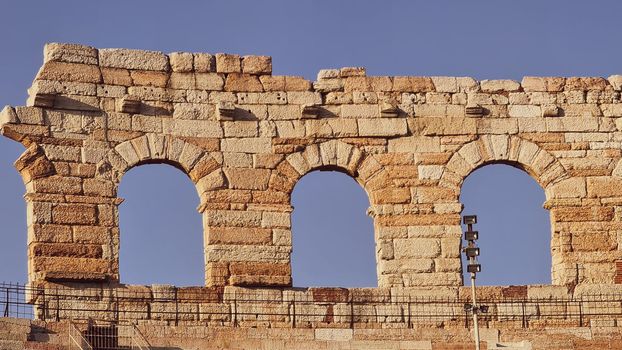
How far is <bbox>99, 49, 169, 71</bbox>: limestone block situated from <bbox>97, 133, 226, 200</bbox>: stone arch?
4.83 ft

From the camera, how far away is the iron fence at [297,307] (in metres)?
39.7

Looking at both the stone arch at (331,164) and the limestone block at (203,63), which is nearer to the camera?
the stone arch at (331,164)

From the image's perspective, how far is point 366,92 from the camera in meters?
42.8

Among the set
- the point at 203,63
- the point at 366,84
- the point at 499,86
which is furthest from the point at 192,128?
the point at 499,86

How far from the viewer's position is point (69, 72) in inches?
1626

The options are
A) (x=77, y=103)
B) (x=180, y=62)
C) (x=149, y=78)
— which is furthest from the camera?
(x=180, y=62)

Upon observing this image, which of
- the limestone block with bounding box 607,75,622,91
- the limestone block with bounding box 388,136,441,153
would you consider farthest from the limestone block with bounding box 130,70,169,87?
the limestone block with bounding box 607,75,622,91

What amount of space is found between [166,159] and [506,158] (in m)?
6.64

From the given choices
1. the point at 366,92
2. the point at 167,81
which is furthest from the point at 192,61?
the point at 366,92

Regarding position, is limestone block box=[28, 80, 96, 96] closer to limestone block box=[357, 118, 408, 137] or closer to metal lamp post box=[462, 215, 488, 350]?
limestone block box=[357, 118, 408, 137]

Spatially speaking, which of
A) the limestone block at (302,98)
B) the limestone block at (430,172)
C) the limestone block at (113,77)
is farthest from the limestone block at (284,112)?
the limestone block at (113,77)

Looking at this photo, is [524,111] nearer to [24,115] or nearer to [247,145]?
[247,145]

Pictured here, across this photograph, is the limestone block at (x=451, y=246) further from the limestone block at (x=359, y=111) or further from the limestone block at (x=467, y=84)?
the limestone block at (x=467, y=84)

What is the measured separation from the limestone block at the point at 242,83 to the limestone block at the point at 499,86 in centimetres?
449
